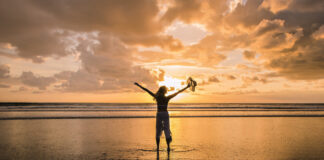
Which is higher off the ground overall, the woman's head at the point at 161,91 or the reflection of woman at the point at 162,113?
the woman's head at the point at 161,91

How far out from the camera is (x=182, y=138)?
34.0 feet

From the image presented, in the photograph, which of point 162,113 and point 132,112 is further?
point 132,112

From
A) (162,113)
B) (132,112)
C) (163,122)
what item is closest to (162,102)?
(162,113)

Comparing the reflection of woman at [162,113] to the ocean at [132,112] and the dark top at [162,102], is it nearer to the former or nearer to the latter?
the dark top at [162,102]

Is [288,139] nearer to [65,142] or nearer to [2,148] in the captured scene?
[65,142]

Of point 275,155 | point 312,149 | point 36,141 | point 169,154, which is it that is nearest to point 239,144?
point 275,155

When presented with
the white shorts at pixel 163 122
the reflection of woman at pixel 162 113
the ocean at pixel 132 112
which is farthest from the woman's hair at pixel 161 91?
the ocean at pixel 132 112

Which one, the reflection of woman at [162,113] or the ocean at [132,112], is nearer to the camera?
the reflection of woman at [162,113]

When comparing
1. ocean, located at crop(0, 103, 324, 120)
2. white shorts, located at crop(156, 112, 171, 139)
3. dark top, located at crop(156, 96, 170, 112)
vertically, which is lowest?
ocean, located at crop(0, 103, 324, 120)

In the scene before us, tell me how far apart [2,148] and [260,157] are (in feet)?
28.4

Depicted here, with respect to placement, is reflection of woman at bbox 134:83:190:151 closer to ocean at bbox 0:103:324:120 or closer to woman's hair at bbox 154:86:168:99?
woman's hair at bbox 154:86:168:99

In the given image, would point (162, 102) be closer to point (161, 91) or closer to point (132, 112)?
point (161, 91)

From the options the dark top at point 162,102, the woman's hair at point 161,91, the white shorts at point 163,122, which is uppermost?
the woman's hair at point 161,91

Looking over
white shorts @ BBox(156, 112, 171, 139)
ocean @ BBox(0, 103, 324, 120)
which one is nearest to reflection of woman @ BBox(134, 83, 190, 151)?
white shorts @ BBox(156, 112, 171, 139)
